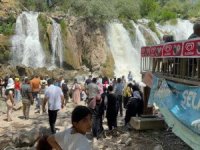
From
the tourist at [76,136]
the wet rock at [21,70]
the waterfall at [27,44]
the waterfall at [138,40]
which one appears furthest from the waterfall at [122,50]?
the tourist at [76,136]

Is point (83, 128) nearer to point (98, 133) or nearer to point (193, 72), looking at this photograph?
point (193, 72)

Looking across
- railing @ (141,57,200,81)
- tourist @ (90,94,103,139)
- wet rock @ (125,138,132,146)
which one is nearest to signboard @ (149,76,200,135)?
railing @ (141,57,200,81)

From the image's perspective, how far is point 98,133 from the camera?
36.5ft

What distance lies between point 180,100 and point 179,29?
3538 cm

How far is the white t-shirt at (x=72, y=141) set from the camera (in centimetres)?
367

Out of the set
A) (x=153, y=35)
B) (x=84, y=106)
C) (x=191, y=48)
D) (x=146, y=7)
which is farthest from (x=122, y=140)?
(x=146, y=7)

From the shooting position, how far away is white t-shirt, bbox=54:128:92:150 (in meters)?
3.67

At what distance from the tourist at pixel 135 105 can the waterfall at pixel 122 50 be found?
23.2 m

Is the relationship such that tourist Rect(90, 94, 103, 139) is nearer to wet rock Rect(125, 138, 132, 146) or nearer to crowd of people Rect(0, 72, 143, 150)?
crowd of people Rect(0, 72, 143, 150)

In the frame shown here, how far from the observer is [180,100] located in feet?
25.8

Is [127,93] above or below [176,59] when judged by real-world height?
below

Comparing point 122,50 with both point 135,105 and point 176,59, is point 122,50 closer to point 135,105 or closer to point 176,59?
point 135,105

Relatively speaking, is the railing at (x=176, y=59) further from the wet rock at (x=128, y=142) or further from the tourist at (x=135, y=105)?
the wet rock at (x=128, y=142)

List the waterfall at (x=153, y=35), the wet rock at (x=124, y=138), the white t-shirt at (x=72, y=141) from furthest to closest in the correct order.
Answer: the waterfall at (x=153, y=35) → the wet rock at (x=124, y=138) → the white t-shirt at (x=72, y=141)
